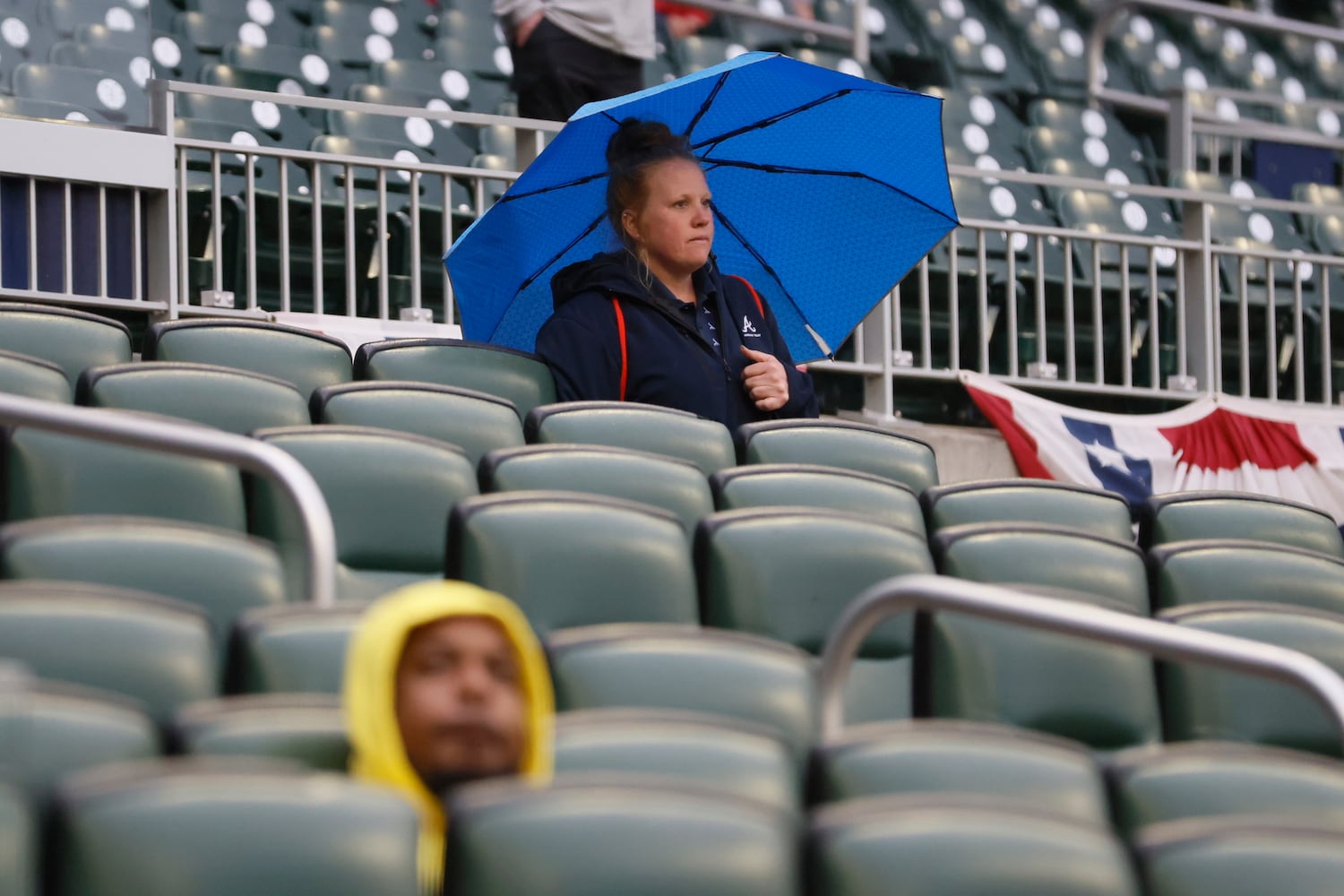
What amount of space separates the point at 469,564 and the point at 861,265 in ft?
5.81

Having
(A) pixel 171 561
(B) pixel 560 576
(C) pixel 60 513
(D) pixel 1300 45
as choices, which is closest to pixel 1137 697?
(B) pixel 560 576

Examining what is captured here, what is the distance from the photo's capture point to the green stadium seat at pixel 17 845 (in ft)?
4.83

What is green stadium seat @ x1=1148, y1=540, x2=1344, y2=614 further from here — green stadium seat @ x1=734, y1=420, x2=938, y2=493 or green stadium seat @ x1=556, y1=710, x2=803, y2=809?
green stadium seat @ x1=556, y1=710, x2=803, y2=809

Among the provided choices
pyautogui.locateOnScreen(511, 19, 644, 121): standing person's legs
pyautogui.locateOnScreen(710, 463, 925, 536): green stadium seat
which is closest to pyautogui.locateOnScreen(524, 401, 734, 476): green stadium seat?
pyautogui.locateOnScreen(710, 463, 925, 536): green stadium seat

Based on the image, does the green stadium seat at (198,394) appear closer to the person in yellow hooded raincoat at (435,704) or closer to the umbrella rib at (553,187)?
the umbrella rib at (553,187)

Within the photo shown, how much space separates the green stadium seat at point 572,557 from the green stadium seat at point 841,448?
0.83m

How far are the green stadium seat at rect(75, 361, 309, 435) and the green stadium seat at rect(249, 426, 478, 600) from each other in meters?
0.29

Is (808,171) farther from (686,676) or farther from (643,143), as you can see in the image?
(686,676)

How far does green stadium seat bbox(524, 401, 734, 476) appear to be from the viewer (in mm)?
3293

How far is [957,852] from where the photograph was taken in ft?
5.77

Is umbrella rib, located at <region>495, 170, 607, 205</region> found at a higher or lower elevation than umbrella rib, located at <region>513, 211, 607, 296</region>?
higher

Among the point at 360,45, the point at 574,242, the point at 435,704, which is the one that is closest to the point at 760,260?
the point at 574,242

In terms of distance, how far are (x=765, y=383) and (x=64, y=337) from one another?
127 centimetres

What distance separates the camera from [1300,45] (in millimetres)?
9875
